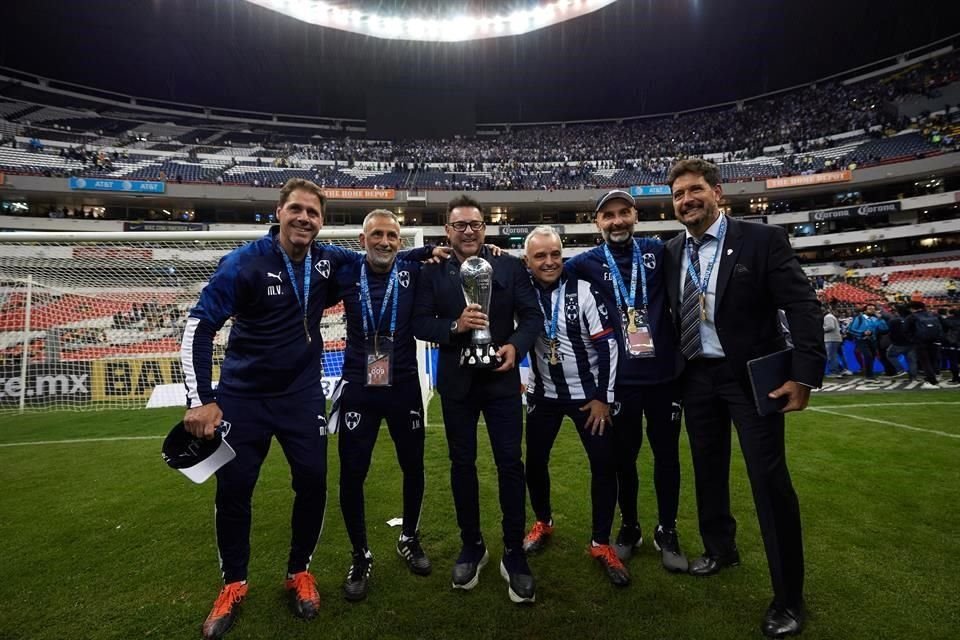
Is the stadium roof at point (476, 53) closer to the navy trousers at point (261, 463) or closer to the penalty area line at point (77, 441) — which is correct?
the penalty area line at point (77, 441)

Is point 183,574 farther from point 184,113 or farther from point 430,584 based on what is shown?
point 184,113

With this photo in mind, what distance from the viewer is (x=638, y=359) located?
2811mm

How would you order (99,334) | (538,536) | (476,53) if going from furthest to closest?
1. (476,53)
2. (99,334)
3. (538,536)

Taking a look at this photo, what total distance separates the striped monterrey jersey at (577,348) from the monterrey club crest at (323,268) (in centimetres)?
133

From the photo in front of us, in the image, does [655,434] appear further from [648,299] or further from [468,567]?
[468,567]

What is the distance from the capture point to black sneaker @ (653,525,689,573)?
9.04 ft

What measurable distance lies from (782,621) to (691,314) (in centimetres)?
155

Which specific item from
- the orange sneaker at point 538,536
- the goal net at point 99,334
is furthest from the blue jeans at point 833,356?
the orange sneaker at point 538,536

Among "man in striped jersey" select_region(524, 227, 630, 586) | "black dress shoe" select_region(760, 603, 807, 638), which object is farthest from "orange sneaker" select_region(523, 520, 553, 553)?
"black dress shoe" select_region(760, 603, 807, 638)

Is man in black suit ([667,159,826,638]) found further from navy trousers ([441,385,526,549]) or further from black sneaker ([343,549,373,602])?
black sneaker ([343,549,373,602])

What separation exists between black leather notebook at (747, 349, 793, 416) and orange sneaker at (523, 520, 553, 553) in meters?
1.66

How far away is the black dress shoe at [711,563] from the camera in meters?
2.71

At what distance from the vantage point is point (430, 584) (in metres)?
2.68

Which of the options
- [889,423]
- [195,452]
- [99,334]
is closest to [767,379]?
[195,452]
